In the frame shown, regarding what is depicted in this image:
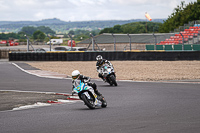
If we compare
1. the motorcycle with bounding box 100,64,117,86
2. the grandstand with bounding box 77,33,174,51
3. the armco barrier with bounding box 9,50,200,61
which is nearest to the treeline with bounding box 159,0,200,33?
the grandstand with bounding box 77,33,174,51

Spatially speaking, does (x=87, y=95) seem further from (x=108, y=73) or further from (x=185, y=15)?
(x=185, y=15)

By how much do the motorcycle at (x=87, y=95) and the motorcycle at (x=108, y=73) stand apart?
21.8 feet

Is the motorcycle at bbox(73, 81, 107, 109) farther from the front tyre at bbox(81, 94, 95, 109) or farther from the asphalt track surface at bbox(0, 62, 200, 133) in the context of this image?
the asphalt track surface at bbox(0, 62, 200, 133)

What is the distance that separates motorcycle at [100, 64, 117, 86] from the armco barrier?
16761mm

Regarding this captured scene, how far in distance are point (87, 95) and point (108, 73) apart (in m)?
7.04

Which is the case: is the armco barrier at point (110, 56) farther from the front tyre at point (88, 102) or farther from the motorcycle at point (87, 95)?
the front tyre at point (88, 102)

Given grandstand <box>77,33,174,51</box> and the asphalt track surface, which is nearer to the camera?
the asphalt track surface

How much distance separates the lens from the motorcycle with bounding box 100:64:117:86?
1847 centimetres

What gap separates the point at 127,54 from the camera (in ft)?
121

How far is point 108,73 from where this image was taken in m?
18.5

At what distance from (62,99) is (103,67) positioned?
4764mm

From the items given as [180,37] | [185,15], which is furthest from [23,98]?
[185,15]

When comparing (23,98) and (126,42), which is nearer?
(23,98)

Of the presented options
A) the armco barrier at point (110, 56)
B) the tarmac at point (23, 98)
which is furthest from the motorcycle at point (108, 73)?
the armco barrier at point (110, 56)
